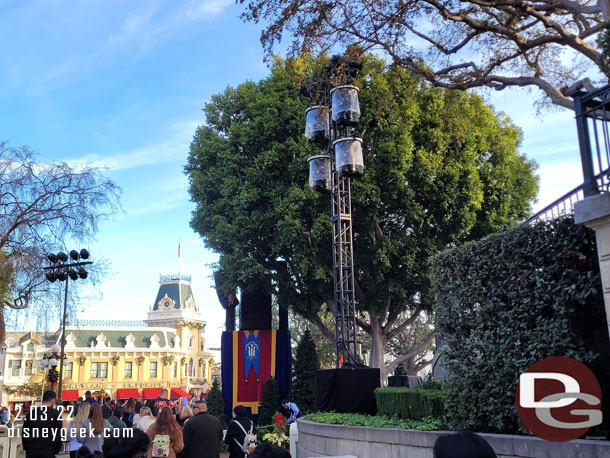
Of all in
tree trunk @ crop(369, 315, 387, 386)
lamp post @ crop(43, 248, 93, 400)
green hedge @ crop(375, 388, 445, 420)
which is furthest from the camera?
tree trunk @ crop(369, 315, 387, 386)

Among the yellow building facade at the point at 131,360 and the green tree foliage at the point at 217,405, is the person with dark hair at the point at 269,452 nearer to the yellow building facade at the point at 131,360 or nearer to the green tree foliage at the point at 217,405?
the green tree foliage at the point at 217,405

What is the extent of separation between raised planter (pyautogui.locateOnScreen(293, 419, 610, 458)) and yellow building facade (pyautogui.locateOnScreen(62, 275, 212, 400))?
A: 49850 mm

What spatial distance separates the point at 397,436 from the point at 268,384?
1366 cm

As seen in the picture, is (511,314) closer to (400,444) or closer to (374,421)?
(400,444)

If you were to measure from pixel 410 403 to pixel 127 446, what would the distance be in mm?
7654

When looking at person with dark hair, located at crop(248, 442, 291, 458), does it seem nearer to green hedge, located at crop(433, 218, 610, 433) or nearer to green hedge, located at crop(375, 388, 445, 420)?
green hedge, located at crop(433, 218, 610, 433)

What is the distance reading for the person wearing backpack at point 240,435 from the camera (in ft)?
29.3

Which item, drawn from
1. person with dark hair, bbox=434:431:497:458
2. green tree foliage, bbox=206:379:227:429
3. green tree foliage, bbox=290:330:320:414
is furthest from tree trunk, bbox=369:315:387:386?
person with dark hair, bbox=434:431:497:458

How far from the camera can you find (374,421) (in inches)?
416

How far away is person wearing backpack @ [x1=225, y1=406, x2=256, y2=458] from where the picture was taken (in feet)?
29.3

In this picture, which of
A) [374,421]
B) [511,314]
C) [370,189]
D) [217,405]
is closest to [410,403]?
[374,421]

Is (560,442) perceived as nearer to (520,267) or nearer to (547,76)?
(520,267)

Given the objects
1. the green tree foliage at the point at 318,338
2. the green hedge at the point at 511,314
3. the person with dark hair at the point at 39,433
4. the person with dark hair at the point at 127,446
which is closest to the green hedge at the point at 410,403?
the green hedge at the point at 511,314

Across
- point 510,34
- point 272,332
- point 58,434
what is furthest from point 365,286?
point 58,434
